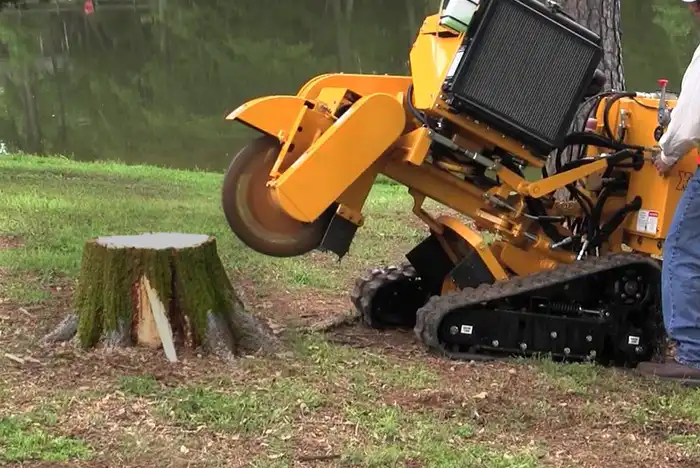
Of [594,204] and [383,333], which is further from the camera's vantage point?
[383,333]

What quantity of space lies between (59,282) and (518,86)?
123 inches

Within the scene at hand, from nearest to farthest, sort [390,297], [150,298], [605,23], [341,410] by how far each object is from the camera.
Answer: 1. [341,410]
2. [150,298]
3. [390,297]
4. [605,23]

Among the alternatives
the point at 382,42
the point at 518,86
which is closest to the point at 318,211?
the point at 518,86

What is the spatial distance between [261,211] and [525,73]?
4.92 ft

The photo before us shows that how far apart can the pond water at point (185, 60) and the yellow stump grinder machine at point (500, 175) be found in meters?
12.8

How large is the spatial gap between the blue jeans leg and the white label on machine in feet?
0.78

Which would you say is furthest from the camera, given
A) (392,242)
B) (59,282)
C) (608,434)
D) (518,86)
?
(392,242)

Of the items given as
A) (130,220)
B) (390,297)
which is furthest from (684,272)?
(130,220)

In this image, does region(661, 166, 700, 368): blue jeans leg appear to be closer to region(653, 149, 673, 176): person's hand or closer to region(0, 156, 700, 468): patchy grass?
region(653, 149, 673, 176): person's hand

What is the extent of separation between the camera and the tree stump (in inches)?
186

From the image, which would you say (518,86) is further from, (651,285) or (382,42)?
(382,42)

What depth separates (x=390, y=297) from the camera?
579 centimetres

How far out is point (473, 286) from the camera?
A: 525 cm

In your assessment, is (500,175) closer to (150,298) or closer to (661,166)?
(661,166)
